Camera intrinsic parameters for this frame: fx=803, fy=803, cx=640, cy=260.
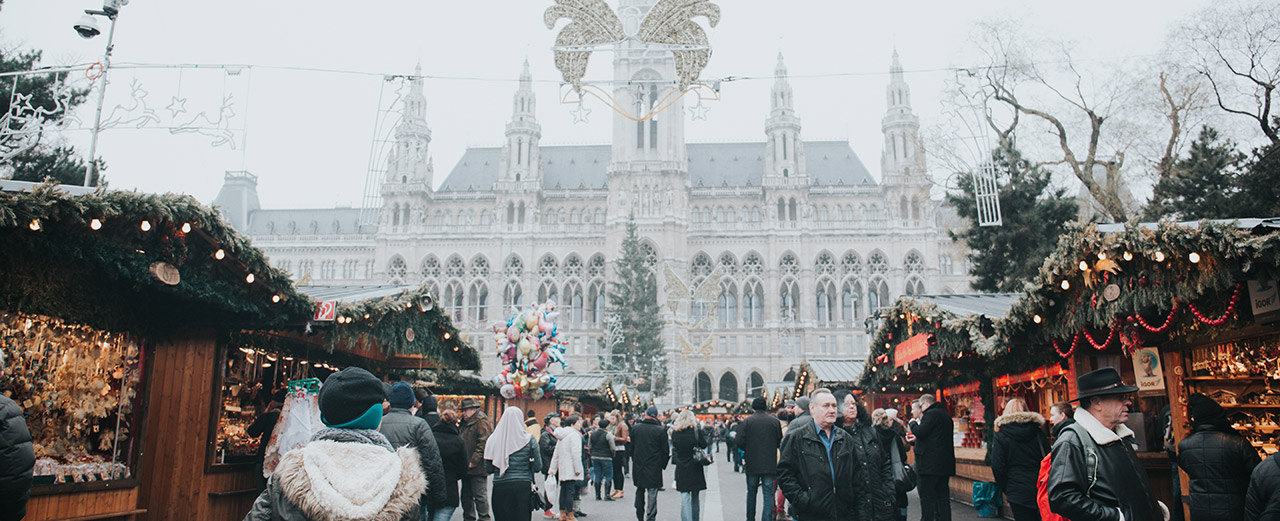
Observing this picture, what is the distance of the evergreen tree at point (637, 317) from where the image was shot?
41.4m

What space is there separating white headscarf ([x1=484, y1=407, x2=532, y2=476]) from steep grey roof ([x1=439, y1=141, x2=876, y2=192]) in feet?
151

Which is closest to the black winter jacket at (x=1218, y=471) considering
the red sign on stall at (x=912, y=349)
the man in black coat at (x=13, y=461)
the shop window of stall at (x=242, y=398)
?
the red sign on stall at (x=912, y=349)

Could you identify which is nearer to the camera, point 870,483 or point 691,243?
point 870,483

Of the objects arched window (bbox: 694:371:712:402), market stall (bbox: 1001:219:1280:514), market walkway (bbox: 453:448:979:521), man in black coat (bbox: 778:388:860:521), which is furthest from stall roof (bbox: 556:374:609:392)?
arched window (bbox: 694:371:712:402)

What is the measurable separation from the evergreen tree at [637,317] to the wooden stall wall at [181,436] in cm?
3463

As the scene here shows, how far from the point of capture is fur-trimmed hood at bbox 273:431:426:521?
233cm

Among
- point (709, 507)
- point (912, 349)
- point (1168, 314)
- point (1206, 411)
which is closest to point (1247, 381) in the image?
point (1168, 314)

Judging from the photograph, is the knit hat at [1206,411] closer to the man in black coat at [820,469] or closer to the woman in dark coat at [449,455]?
the man in black coat at [820,469]

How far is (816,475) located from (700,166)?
50863mm

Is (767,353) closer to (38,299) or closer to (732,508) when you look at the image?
(732,508)

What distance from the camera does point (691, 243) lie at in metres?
47.4

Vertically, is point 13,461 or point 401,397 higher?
point 401,397

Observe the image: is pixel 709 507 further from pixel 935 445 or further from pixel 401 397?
pixel 401 397

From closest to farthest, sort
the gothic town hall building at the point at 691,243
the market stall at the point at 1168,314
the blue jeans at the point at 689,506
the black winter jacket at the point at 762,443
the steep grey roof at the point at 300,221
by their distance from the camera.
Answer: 1. the market stall at the point at 1168,314
2. the blue jeans at the point at 689,506
3. the black winter jacket at the point at 762,443
4. the gothic town hall building at the point at 691,243
5. the steep grey roof at the point at 300,221
